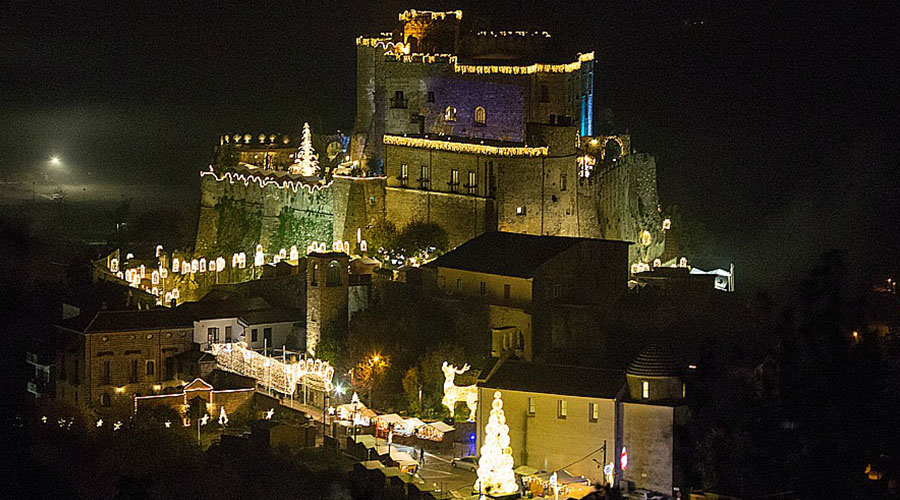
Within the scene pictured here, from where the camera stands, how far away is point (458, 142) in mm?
45562

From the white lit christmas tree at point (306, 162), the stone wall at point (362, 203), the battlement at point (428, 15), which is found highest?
the battlement at point (428, 15)

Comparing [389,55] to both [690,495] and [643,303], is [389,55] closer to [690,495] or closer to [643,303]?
[643,303]

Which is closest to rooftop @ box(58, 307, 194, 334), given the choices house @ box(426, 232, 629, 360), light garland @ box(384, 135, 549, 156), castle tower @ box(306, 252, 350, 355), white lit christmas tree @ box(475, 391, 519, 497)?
castle tower @ box(306, 252, 350, 355)

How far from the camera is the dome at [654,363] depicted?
113 feet

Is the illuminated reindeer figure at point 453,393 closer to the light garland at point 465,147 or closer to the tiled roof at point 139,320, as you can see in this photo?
the tiled roof at point 139,320

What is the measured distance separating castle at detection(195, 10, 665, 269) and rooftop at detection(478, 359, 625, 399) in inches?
323

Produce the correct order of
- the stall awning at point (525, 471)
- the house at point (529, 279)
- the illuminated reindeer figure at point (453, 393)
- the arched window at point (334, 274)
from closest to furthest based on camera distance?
the stall awning at point (525, 471)
the illuminated reindeer figure at point (453, 393)
the house at point (529, 279)
the arched window at point (334, 274)

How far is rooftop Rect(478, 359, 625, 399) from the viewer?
116ft

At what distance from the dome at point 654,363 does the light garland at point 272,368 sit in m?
8.39

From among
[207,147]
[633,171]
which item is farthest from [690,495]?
[207,147]

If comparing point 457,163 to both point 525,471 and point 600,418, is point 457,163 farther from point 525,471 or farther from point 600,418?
point 525,471

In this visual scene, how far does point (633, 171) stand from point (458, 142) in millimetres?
6459

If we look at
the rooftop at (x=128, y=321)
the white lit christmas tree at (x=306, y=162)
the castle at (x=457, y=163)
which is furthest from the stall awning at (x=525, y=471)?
the white lit christmas tree at (x=306, y=162)

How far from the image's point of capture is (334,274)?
42125 millimetres
